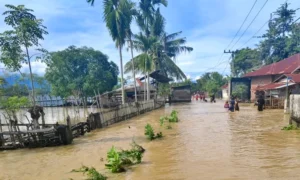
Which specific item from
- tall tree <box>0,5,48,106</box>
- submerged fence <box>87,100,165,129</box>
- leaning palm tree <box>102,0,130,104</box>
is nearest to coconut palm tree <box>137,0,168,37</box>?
leaning palm tree <box>102,0,130,104</box>

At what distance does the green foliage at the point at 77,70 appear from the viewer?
154 feet

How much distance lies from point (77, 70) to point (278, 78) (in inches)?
1294

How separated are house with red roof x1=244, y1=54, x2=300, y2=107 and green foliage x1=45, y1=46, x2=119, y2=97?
23.8 m

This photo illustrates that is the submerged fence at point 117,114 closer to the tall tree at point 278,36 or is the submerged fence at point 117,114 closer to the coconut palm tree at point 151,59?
the coconut palm tree at point 151,59

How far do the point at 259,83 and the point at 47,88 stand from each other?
3791 centimetres

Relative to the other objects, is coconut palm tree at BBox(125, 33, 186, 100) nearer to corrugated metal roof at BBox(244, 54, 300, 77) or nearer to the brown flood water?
corrugated metal roof at BBox(244, 54, 300, 77)

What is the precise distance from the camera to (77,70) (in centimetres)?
4872

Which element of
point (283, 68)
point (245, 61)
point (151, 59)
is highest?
point (245, 61)

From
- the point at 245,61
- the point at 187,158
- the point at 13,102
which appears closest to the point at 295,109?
the point at 187,158

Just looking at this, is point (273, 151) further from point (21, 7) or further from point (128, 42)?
point (128, 42)

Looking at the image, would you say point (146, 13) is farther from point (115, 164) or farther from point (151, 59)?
point (115, 164)

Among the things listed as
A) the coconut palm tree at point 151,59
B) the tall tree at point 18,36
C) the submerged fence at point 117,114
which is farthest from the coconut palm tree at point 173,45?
the tall tree at point 18,36

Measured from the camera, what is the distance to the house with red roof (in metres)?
27.0

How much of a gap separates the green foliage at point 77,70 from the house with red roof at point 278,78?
23.8 meters
